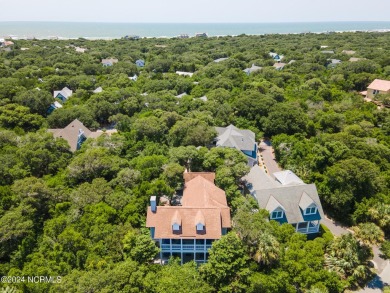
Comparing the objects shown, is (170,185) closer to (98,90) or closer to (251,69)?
(98,90)

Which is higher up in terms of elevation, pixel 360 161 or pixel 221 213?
pixel 360 161

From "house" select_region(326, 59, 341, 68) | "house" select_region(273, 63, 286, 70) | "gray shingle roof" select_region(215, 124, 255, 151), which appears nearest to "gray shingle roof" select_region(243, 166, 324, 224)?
"gray shingle roof" select_region(215, 124, 255, 151)

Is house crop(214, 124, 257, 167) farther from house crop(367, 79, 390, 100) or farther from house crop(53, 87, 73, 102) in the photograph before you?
house crop(367, 79, 390, 100)

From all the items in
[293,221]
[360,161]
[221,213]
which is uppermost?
[360,161]

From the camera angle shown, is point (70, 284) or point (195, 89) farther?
point (195, 89)

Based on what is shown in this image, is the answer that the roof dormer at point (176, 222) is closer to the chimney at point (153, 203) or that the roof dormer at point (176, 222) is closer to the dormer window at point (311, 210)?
the chimney at point (153, 203)

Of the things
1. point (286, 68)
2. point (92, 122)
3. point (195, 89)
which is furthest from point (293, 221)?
point (286, 68)

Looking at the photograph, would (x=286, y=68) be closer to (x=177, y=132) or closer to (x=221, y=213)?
(x=177, y=132)
